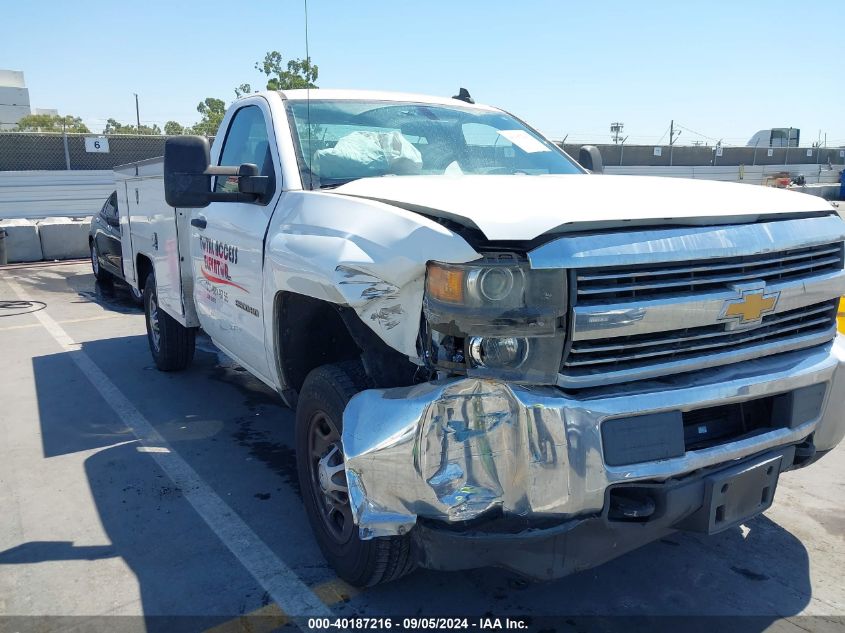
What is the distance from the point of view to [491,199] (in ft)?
7.92

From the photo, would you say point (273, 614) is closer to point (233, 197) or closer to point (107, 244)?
point (233, 197)

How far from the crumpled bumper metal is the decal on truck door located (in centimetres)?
173

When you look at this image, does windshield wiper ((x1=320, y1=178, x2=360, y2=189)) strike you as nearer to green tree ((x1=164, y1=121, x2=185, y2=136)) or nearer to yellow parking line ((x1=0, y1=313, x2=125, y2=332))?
yellow parking line ((x1=0, y1=313, x2=125, y2=332))

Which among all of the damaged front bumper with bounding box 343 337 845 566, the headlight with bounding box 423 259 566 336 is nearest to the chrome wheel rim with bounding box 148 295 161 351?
the damaged front bumper with bounding box 343 337 845 566

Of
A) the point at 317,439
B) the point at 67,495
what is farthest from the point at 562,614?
the point at 67,495

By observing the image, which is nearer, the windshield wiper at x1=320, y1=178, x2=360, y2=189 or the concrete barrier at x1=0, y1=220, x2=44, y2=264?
the windshield wiper at x1=320, y1=178, x2=360, y2=189

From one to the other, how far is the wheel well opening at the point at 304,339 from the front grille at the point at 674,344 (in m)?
1.27

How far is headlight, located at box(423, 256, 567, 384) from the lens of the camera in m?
2.15

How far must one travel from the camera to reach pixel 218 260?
4148 millimetres

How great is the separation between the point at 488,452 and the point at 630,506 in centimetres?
53

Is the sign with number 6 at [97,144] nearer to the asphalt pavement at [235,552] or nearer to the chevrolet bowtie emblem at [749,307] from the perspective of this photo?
the asphalt pavement at [235,552]

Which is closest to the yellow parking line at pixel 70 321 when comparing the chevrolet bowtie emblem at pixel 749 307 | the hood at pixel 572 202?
the hood at pixel 572 202

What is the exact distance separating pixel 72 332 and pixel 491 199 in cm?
687

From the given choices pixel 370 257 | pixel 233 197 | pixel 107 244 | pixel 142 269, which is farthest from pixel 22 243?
pixel 370 257
